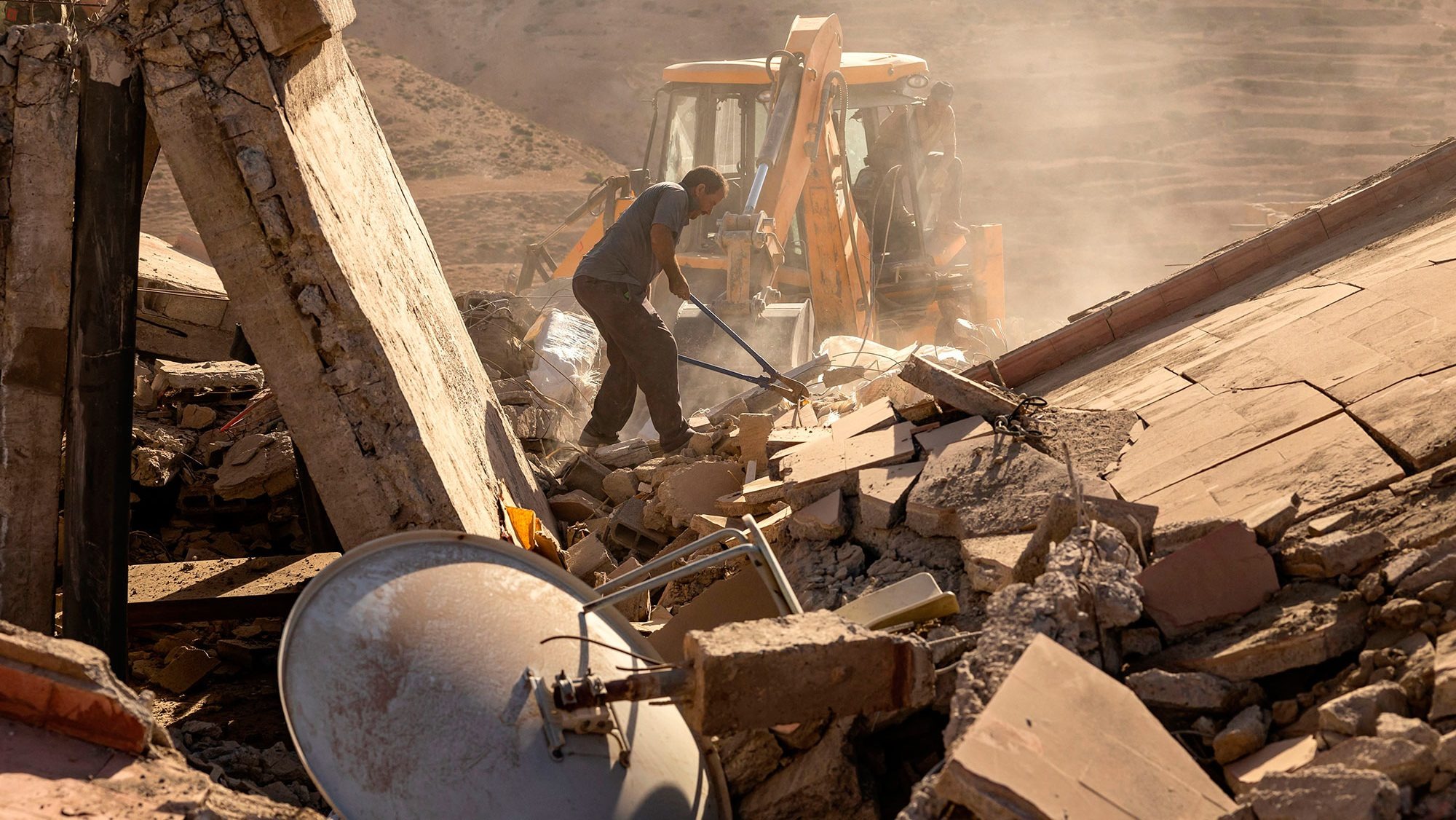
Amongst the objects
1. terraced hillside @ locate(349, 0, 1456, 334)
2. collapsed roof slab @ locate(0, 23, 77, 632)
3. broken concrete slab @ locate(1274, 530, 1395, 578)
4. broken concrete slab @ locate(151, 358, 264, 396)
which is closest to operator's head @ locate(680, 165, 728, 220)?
broken concrete slab @ locate(151, 358, 264, 396)

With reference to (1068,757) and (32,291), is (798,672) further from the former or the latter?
(32,291)

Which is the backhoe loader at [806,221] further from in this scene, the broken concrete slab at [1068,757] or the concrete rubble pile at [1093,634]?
the broken concrete slab at [1068,757]

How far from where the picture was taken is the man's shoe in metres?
7.05

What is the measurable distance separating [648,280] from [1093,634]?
3901 mm

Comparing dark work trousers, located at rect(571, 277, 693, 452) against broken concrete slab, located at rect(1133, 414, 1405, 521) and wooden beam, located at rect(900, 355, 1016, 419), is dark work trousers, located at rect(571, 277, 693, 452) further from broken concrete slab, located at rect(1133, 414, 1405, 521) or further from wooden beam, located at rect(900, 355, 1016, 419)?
broken concrete slab, located at rect(1133, 414, 1405, 521)

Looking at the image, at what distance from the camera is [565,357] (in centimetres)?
814

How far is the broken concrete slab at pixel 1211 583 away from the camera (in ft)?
10.3

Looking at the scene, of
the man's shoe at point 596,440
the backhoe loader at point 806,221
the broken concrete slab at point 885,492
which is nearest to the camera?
the broken concrete slab at point 885,492

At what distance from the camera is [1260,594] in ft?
Result: 10.3

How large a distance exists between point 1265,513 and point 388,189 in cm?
413

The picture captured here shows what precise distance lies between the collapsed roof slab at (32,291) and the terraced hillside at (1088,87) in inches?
700

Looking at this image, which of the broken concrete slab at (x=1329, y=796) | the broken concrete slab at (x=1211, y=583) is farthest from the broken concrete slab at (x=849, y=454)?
the broken concrete slab at (x=1329, y=796)

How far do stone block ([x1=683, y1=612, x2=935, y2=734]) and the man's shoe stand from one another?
4.06 m

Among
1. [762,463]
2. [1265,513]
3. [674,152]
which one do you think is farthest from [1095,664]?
[674,152]
